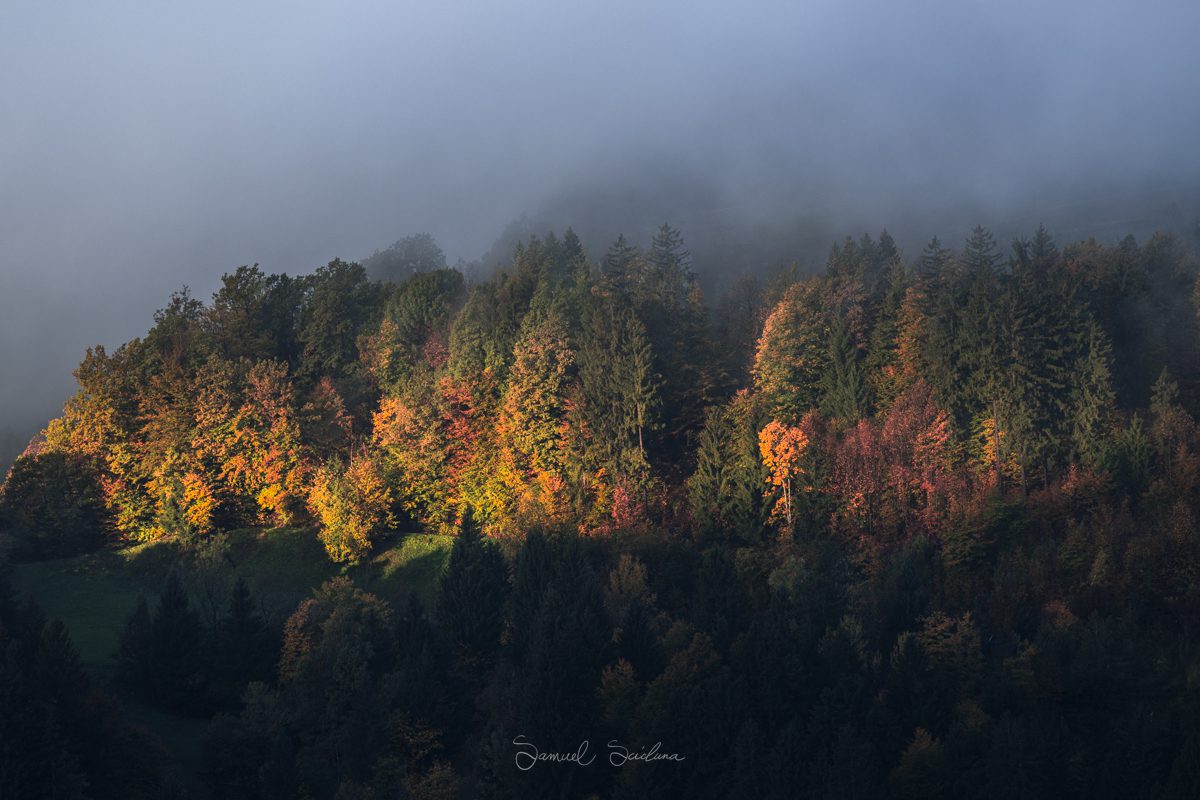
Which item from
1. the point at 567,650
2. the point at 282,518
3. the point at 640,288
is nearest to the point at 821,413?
the point at 640,288

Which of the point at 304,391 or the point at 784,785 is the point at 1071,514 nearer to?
the point at 784,785

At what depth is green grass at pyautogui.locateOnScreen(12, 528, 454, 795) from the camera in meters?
67.5

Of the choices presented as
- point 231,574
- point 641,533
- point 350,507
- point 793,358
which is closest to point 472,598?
point 641,533

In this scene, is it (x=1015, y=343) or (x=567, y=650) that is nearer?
(x=567, y=650)

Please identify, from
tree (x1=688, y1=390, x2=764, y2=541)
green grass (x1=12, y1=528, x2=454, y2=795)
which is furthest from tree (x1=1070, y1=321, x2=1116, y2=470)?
green grass (x1=12, y1=528, x2=454, y2=795)

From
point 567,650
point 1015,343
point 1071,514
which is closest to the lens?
point 567,650

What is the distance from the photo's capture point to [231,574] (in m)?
71.7

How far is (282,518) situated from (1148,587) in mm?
52072

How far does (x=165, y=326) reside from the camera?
8906cm

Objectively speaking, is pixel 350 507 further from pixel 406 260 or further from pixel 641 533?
pixel 406 260

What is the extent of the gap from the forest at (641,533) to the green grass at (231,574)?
0.63 metres

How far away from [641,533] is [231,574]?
26.2 meters

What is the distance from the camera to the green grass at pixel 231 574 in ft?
221

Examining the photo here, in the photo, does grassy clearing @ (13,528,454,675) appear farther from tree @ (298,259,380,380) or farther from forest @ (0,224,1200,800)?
tree @ (298,259,380,380)
